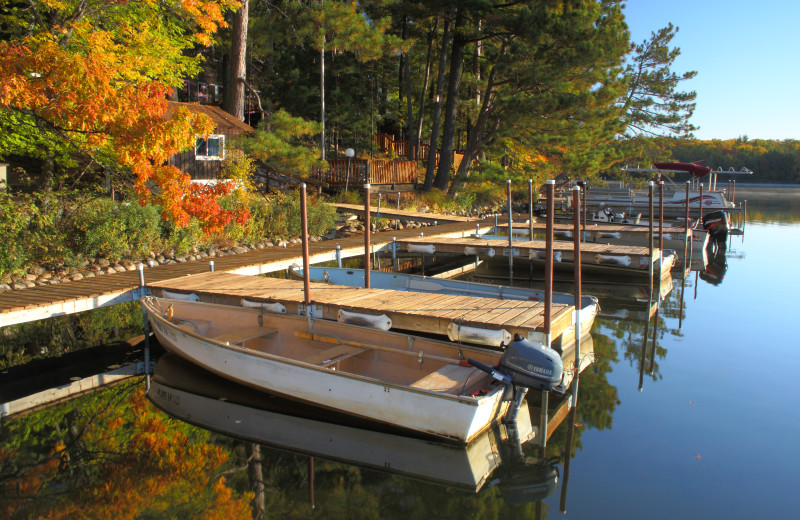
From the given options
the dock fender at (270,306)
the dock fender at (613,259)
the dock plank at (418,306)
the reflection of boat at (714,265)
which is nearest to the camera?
the dock plank at (418,306)

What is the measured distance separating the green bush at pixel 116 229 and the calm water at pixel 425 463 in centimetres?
446

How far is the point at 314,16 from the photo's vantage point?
73.3 feet

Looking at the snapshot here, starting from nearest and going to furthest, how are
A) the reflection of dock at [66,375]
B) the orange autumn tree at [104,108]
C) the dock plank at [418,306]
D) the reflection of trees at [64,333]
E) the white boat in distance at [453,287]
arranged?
the reflection of dock at [66,375]
the dock plank at [418,306]
the orange autumn tree at [104,108]
the reflection of trees at [64,333]
the white boat in distance at [453,287]

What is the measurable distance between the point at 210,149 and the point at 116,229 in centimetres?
868

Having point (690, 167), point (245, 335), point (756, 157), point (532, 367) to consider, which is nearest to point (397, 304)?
point (245, 335)

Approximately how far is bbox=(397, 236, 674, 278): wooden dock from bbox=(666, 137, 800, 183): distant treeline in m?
75.9

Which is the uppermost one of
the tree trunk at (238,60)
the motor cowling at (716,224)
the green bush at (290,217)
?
the tree trunk at (238,60)

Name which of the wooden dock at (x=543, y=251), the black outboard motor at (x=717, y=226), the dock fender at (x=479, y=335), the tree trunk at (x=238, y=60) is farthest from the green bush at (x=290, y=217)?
the black outboard motor at (x=717, y=226)

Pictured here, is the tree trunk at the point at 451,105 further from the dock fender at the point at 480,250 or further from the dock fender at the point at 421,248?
the dock fender at the point at 480,250

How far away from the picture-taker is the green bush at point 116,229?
509 inches

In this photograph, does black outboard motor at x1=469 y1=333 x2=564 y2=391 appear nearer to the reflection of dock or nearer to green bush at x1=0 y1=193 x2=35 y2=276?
the reflection of dock

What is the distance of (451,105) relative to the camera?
2962 centimetres

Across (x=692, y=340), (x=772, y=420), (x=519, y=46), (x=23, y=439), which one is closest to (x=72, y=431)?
(x=23, y=439)

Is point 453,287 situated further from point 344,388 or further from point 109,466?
point 109,466
